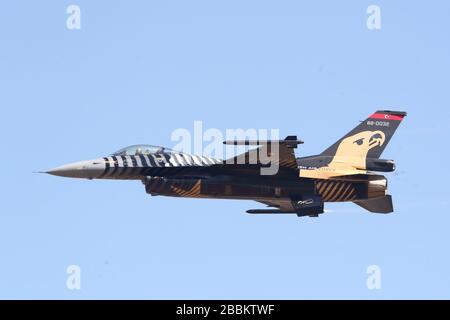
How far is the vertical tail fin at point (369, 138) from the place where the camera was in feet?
133

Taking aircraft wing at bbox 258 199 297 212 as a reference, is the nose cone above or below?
above

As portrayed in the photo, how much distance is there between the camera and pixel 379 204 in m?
40.5

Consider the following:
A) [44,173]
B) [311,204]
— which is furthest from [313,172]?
[44,173]

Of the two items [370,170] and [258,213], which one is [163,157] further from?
[370,170]

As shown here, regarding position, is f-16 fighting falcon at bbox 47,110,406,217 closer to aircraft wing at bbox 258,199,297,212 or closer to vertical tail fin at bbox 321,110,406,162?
aircraft wing at bbox 258,199,297,212

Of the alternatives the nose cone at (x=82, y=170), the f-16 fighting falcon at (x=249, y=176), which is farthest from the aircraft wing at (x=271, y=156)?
the nose cone at (x=82, y=170)

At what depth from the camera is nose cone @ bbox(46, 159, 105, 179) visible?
38750 mm

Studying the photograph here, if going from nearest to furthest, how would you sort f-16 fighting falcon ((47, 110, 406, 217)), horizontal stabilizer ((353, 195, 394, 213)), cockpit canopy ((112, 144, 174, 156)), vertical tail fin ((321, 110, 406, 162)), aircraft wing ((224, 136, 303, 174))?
aircraft wing ((224, 136, 303, 174)) < f-16 fighting falcon ((47, 110, 406, 217)) < cockpit canopy ((112, 144, 174, 156)) < horizontal stabilizer ((353, 195, 394, 213)) < vertical tail fin ((321, 110, 406, 162))

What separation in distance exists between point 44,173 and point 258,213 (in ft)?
24.2

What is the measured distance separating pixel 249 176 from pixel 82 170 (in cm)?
561

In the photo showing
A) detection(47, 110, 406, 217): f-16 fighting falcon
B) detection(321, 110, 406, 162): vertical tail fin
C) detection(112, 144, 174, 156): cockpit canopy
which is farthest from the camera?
detection(321, 110, 406, 162): vertical tail fin

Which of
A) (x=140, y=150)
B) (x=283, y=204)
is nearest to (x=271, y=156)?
(x=283, y=204)

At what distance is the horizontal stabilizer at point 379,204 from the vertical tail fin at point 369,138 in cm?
149

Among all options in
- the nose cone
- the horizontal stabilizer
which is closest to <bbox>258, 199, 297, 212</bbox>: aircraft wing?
the horizontal stabilizer
